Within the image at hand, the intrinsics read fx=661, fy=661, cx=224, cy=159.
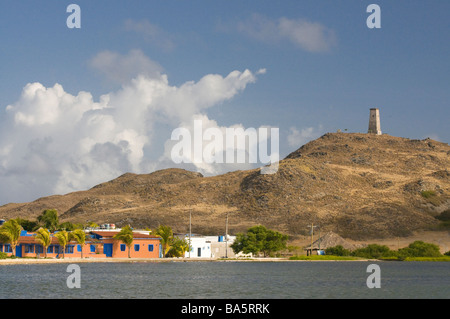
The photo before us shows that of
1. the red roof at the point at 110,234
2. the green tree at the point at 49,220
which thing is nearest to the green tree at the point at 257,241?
the red roof at the point at 110,234

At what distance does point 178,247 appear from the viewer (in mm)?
123500

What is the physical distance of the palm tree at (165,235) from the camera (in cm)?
11950

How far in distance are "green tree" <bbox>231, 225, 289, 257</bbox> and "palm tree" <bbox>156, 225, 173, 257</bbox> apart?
15.6 metres

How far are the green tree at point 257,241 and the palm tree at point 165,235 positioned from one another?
15.6 m

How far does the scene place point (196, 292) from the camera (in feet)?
200

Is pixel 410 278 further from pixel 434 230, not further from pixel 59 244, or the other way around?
pixel 434 230

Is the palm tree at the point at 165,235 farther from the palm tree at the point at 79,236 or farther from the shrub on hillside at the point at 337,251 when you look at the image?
the shrub on hillside at the point at 337,251

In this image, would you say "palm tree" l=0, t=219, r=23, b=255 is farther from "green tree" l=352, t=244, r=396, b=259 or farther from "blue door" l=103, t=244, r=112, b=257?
"green tree" l=352, t=244, r=396, b=259

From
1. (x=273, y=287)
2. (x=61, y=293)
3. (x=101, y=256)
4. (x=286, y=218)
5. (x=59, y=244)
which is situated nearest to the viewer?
(x=61, y=293)

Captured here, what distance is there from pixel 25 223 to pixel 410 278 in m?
87.2

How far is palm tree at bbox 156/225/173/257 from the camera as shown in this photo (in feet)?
392

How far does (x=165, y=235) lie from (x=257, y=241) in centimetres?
2153
